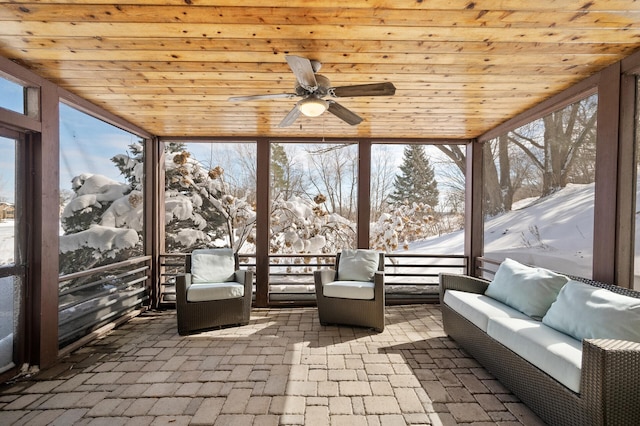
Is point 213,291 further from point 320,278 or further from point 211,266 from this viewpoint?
point 320,278

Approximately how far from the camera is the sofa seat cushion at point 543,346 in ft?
5.78

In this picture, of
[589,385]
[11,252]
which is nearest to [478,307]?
[589,385]

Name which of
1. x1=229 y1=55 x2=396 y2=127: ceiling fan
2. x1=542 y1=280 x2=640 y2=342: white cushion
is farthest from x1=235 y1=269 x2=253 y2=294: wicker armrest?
x1=542 y1=280 x2=640 y2=342: white cushion

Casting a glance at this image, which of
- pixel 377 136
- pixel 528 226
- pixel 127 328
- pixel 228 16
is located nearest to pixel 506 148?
pixel 528 226

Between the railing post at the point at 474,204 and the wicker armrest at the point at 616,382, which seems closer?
the wicker armrest at the point at 616,382

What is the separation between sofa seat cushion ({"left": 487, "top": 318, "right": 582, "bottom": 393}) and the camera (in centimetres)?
176

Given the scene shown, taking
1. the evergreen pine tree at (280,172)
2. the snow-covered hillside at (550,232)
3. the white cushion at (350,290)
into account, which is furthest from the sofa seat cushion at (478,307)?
the evergreen pine tree at (280,172)

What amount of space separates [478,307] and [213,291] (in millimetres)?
2728

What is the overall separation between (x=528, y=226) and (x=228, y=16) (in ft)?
15.2

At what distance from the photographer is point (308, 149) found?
6.15 meters

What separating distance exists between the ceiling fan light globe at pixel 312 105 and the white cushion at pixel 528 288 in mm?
2274

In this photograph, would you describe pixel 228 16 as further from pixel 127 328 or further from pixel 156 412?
pixel 127 328

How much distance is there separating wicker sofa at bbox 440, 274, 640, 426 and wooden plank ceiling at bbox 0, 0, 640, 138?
1.78 meters

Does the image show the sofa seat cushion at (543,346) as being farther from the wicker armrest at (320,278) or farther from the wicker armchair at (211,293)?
the wicker armchair at (211,293)
